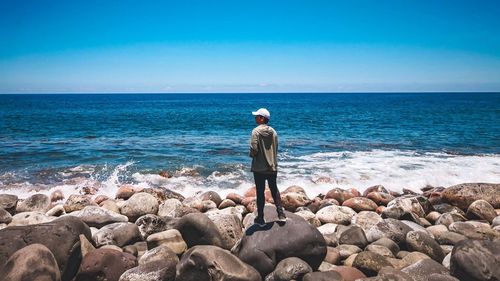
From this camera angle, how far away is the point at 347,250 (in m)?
8.02

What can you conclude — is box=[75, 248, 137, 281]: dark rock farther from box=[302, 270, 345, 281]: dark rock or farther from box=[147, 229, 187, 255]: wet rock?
→ box=[302, 270, 345, 281]: dark rock

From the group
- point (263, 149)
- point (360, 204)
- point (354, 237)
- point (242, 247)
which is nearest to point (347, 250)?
point (354, 237)

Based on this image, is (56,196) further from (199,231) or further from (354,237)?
(354,237)

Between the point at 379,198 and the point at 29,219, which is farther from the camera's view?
the point at 379,198

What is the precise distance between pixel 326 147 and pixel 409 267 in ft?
65.5

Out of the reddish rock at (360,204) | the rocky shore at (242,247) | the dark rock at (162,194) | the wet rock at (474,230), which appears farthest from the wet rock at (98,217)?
the wet rock at (474,230)

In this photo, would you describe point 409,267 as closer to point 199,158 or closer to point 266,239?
point 266,239

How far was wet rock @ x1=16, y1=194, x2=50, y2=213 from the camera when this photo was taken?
37.3ft

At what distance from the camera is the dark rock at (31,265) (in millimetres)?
6121

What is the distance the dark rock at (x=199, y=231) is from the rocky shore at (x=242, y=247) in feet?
0.07

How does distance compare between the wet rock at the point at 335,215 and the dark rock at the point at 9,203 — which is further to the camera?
the dark rock at the point at 9,203

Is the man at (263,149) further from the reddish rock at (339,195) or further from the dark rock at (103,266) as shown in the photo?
the reddish rock at (339,195)

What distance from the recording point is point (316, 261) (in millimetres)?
7406

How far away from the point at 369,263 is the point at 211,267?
2.92 m
